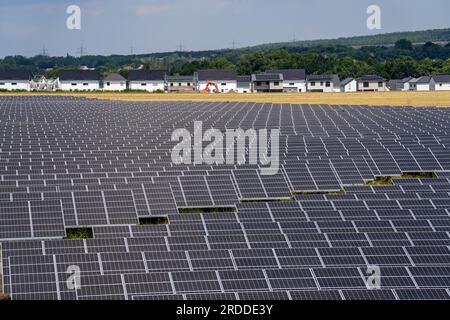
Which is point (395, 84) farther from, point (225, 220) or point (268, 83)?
point (225, 220)

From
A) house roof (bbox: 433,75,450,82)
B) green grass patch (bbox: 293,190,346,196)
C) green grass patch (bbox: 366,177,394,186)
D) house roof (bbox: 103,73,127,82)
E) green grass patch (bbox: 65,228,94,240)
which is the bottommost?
green grass patch (bbox: 65,228,94,240)

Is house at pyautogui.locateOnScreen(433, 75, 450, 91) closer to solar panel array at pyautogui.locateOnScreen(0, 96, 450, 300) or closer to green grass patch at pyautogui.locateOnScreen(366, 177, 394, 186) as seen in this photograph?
solar panel array at pyautogui.locateOnScreen(0, 96, 450, 300)

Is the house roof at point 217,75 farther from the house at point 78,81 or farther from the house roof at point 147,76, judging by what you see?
→ the house at point 78,81

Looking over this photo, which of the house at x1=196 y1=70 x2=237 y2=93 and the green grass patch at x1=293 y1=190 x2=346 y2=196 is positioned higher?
the house at x1=196 y1=70 x2=237 y2=93

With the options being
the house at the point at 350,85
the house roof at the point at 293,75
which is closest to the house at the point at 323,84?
the house at the point at 350,85

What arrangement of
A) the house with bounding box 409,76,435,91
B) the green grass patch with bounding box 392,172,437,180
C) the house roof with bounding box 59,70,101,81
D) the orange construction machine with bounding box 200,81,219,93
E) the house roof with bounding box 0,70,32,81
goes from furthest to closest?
the house roof with bounding box 59,70,101,81 → the house roof with bounding box 0,70,32,81 → the orange construction machine with bounding box 200,81,219,93 → the house with bounding box 409,76,435,91 → the green grass patch with bounding box 392,172,437,180

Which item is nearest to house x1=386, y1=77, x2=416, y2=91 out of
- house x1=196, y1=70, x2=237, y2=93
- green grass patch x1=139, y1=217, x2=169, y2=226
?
house x1=196, y1=70, x2=237, y2=93

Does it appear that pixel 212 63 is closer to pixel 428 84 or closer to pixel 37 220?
pixel 428 84
